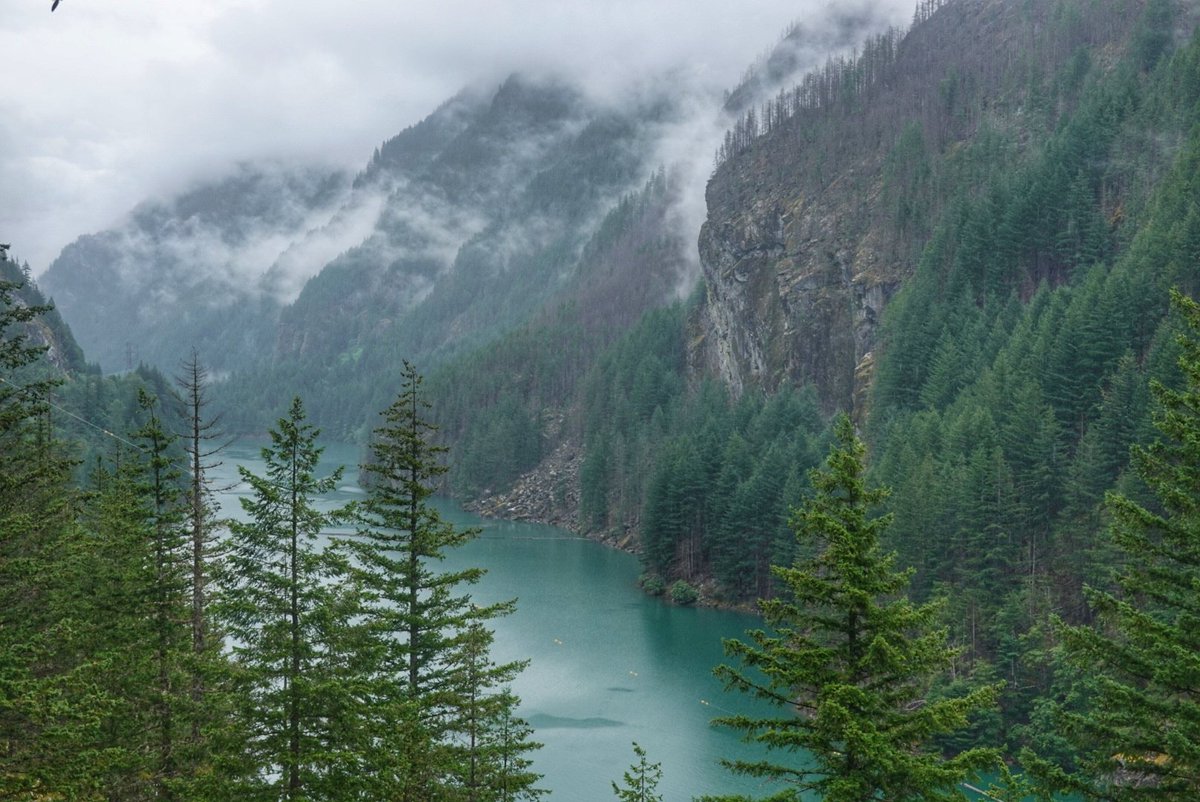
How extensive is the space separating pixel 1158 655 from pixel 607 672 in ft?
169

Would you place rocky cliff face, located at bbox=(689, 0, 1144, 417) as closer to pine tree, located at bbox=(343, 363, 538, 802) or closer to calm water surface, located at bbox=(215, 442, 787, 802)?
calm water surface, located at bbox=(215, 442, 787, 802)

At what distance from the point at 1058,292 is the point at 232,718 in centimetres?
7105

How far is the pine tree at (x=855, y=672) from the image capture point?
13352mm

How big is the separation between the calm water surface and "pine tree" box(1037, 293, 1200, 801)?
99.7 feet

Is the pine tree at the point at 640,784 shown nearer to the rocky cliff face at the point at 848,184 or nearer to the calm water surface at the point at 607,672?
the calm water surface at the point at 607,672

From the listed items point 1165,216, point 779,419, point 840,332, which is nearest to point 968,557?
point 1165,216

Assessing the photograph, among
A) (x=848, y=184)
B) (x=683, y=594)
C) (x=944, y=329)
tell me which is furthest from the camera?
(x=848, y=184)

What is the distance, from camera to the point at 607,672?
63.3 m

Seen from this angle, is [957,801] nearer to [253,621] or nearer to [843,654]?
[843,654]

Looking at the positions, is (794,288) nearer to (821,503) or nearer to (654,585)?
(654,585)

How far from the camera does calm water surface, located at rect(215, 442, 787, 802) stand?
46906 mm

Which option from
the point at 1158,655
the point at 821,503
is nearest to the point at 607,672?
the point at 821,503

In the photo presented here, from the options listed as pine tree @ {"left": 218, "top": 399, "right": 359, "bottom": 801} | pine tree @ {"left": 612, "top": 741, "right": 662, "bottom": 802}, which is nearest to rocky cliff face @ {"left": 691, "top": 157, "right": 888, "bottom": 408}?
pine tree @ {"left": 612, "top": 741, "right": 662, "bottom": 802}

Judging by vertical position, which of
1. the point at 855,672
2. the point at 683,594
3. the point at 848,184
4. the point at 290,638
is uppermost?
the point at 848,184
